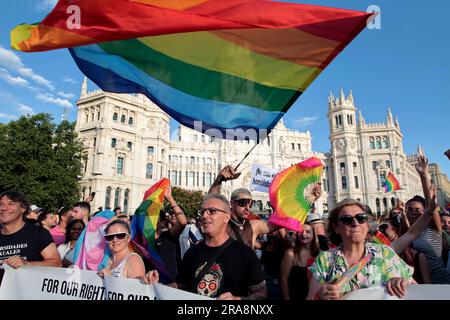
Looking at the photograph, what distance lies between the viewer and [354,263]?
2396 mm

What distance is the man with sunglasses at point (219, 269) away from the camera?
102 inches

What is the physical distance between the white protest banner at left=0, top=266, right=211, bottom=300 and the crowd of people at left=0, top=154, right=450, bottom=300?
12 cm

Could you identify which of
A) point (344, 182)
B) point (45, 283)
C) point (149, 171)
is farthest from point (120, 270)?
point (344, 182)

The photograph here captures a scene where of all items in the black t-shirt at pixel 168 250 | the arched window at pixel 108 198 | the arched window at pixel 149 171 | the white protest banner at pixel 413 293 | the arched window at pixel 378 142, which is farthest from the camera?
the arched window at pixel 378 142

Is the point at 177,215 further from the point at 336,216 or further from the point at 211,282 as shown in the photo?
the point at 336,216

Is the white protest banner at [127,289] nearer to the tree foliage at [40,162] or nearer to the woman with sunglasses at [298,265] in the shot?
the woman with sunglasses at [298,265]

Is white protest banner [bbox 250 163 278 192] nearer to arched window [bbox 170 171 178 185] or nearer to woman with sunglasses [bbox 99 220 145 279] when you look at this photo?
woman with sunglasses [bbox 99 220 145 279]

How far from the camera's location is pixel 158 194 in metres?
4.49

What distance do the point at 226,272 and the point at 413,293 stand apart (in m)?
1.41

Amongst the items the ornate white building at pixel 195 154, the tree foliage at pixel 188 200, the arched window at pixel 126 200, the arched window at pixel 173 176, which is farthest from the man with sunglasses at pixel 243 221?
the arched window at pixel 173 176

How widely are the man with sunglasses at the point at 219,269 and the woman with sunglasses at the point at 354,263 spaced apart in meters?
0.49

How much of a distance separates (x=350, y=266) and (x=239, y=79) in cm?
267

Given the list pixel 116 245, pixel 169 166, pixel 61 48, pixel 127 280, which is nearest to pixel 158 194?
pixel 116 245

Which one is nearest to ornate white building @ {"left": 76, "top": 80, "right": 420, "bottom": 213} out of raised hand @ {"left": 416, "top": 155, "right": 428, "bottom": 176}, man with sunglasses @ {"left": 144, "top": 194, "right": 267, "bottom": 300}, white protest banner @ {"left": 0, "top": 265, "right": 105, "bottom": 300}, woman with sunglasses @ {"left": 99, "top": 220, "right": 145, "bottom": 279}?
white protest banner @ {"left": 0, "top": 265, "right": 105, "bottom": 300}
